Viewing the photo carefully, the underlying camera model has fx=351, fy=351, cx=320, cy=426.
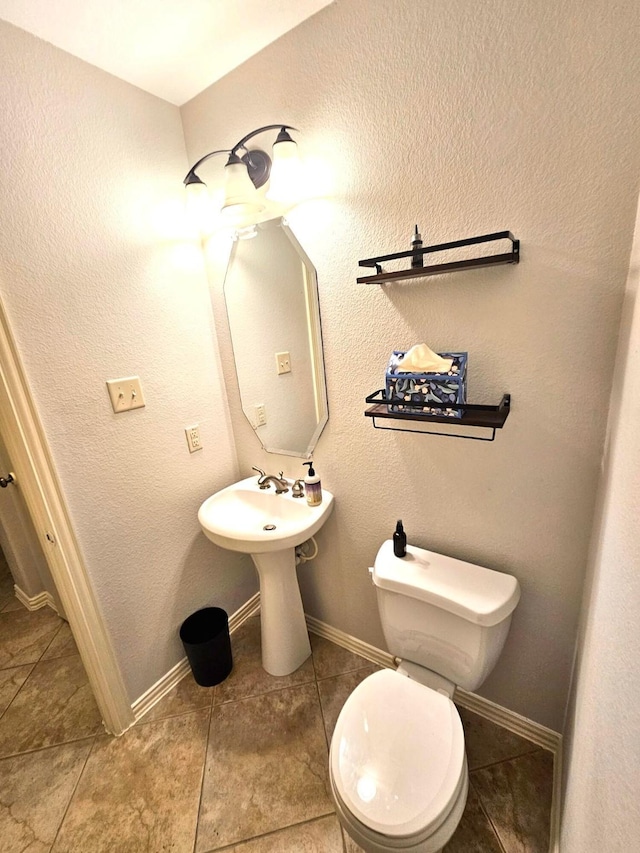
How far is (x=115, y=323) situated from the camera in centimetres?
123

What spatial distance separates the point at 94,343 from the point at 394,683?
4.71ft

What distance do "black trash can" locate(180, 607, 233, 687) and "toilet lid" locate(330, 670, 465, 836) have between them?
2.40 feet

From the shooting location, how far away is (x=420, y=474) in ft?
3.96

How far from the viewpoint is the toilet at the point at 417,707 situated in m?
0.79

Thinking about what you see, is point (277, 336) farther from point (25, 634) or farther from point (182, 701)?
point (25, 634)

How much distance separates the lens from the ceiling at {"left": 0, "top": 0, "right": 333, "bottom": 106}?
0.95 meters

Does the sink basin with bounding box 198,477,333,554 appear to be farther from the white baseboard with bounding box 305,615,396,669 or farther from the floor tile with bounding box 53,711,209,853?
the floor tile with bounding box 53,711,209,853

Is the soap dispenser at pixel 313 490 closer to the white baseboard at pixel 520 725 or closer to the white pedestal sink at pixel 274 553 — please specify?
the white pedestal sink at pixel 274 553

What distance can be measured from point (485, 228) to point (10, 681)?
8.57ft

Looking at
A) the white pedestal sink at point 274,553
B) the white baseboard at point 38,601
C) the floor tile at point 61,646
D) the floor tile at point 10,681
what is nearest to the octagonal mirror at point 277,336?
the white pedestal sink at point 274,553

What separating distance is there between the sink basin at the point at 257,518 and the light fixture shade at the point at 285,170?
1.09 metres

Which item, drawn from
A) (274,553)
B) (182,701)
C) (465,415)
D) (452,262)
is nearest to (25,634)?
(182,701)

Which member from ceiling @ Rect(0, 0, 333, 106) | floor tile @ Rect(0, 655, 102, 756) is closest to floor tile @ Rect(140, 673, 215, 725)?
floor tile @ Rect(0, 655, 102, 756)

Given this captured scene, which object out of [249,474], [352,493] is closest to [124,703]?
[249,474]
